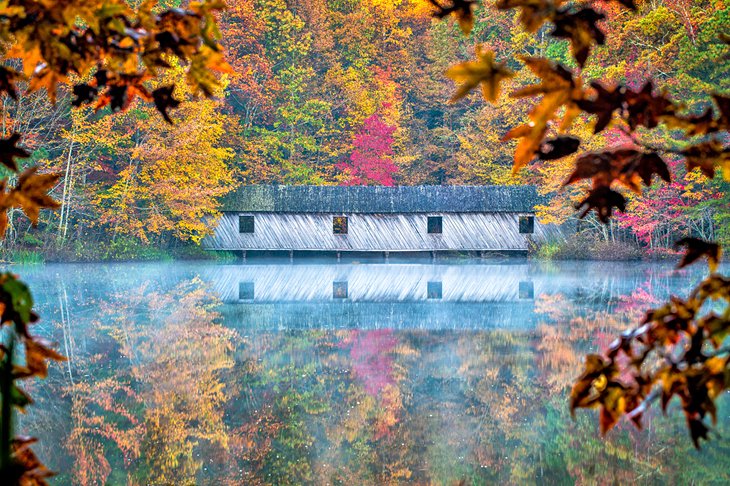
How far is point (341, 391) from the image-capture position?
11.6 m

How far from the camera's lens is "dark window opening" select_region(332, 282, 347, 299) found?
22.8 metres

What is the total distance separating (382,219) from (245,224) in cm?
682

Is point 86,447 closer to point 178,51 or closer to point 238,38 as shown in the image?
point 178,51

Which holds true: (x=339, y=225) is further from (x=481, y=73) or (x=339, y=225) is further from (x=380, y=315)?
(x=481, y=73)

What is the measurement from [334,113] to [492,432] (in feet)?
123

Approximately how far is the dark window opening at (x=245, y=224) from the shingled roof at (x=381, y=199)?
1.59 ft

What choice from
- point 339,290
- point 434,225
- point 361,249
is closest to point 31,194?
point 339,290

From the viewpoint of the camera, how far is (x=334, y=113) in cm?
4562

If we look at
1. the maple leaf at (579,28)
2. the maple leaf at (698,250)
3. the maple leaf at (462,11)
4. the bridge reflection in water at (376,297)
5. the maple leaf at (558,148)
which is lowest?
the bridge reflection in water at (376,297)

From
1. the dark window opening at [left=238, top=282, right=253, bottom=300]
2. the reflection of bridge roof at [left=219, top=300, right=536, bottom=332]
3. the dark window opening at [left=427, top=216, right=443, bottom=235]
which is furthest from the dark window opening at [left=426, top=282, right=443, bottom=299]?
the dark window opening at [left=427, top=216, right=443, bottom=235]

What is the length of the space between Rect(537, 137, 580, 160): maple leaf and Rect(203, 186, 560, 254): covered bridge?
37352 millimetres

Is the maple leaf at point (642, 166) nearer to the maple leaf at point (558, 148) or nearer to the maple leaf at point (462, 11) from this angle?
the maple leaf at point (558, 148)

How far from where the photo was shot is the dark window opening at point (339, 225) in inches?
1565

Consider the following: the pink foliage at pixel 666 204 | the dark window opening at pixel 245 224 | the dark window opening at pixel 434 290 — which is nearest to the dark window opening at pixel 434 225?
the dark window opening at pixel 245 224
